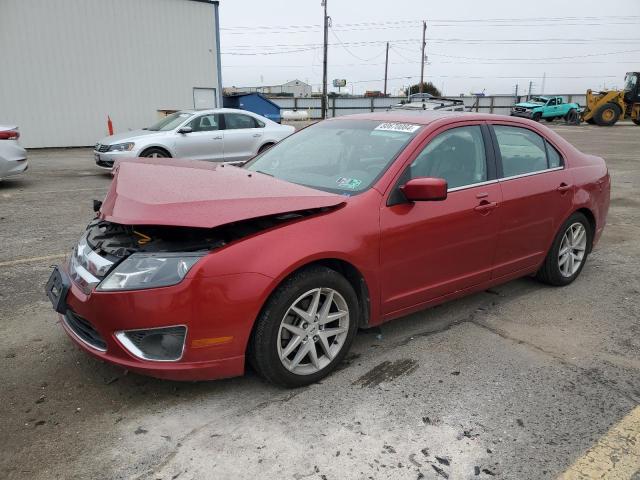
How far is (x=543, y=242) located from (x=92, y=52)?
18.5 m

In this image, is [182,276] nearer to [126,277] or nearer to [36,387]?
[126,277]

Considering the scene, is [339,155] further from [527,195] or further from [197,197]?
[527,195]

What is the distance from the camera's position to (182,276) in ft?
8.23

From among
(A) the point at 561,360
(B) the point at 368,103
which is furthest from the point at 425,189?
(B) the point at 368,103

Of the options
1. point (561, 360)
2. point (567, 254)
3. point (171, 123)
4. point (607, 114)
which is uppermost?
point (171, 123)

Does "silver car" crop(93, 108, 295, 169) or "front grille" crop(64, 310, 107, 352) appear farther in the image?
"silver car" crop(93, 108, 295, 169)

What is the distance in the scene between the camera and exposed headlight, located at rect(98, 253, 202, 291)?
2510mm

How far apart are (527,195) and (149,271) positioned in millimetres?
2849

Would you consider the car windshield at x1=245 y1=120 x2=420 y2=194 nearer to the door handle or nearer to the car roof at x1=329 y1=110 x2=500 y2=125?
the car roof at x1=329 y1=110 x2=500 y2=125

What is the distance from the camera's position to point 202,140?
10.8 m

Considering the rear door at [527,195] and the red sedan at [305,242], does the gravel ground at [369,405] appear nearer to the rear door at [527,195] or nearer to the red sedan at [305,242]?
the red sedan at [305,242]

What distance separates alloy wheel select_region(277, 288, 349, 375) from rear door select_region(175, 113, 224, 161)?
838cm

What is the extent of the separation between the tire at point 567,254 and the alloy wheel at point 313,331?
2.30m

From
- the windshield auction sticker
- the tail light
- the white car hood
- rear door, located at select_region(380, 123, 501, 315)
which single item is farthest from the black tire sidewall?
the tail light
